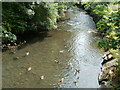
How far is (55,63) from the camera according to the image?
7906mm

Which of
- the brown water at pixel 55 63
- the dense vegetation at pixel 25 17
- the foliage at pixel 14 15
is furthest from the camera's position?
the dense vegetation at pixel 25 17

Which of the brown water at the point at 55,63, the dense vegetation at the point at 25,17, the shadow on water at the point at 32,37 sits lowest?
the brown water at the point at 55,63

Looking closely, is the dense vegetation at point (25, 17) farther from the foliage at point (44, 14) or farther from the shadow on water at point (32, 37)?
the shadow on water at point (32, 37)

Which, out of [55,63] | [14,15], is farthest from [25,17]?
[55,63]

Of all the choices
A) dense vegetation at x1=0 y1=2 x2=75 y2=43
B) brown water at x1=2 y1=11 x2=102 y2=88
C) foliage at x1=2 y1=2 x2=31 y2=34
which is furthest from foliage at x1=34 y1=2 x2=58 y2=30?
brown water at x1=2 y1=11 x2=102 y2=88

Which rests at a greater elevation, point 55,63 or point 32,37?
point 32,37

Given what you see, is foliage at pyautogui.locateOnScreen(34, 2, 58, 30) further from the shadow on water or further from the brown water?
the brown water

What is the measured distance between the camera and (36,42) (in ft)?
34.8

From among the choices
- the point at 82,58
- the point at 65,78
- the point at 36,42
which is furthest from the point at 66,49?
the point at 65,78

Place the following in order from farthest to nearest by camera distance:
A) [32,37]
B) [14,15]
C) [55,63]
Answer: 1. [32,37]
2. [14,15]
3. [55,63]

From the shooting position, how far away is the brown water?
21.1ft

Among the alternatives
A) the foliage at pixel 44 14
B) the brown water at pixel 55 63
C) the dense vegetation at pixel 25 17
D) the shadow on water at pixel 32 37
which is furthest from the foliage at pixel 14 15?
the brown water at pixel 55 63

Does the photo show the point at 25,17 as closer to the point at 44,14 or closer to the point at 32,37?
the point at 44,14

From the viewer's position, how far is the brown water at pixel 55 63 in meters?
6.43
